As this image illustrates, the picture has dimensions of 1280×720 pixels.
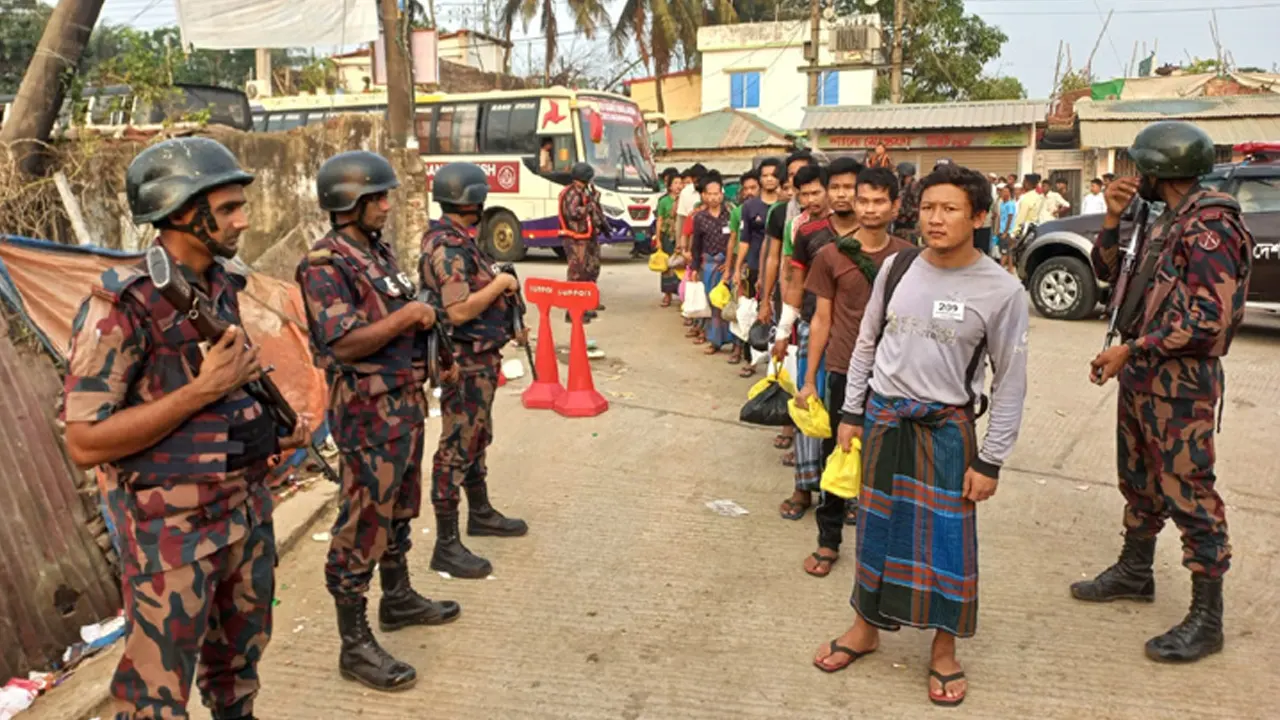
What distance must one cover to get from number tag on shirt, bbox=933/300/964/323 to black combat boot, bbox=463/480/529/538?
2.46m

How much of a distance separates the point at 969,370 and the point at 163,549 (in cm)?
241

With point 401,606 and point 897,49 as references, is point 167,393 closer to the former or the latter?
point 401,606

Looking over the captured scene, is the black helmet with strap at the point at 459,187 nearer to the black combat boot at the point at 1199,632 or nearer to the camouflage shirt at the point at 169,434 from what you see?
the camouflage shirt at the point at 169,434

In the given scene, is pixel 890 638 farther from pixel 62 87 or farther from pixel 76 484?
pixel 62 87

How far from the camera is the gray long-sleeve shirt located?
2.89 metres

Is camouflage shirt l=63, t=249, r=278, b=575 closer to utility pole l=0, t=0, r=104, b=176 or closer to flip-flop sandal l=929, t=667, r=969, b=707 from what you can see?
flip-flop sandal l=929, t=667, r=969, b=707

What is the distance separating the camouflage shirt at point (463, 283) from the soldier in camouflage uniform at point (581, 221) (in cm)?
580

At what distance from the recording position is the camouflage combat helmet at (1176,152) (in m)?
3.31

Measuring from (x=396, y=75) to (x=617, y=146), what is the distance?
8062mm

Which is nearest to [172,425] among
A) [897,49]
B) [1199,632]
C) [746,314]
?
[1199,632]

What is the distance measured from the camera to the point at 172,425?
6.75 ft

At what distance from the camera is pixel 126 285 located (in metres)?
2.03

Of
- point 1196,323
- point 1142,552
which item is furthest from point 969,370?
point 1142,552

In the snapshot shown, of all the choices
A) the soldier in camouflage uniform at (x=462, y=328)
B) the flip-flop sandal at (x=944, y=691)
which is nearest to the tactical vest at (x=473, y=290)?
the soldier in camouflage uniform at (x=462, y=328)
